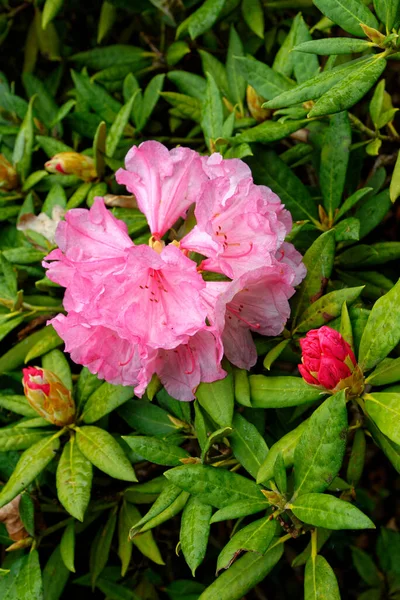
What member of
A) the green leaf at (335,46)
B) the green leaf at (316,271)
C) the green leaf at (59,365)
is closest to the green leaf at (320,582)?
the green leaf at (316,271)

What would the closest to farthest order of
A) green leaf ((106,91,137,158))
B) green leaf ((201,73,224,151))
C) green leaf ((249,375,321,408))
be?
green leaf ((249,375,321,408))
green leaf ((201,73,224,151))
green leaf ((106,91,137,158))

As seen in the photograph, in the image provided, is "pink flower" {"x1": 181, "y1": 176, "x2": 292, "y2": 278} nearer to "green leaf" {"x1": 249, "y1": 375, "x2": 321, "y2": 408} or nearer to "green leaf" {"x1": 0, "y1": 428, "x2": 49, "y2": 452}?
"green leaf" {"x1": 249, "y1": 375, "x2": 321, "y2": 408}

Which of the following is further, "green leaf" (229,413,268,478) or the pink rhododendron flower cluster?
"green leaf" (229,413,268,478)

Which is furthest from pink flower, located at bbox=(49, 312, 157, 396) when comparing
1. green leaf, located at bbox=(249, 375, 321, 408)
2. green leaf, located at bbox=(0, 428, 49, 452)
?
green leaf, located at bbox=(0, 428, 49, 452)

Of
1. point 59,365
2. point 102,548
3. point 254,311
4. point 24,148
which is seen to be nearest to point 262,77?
point 254,311

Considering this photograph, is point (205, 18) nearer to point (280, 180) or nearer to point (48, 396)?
point (280, 180)

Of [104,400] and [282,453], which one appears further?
→ [104,400]

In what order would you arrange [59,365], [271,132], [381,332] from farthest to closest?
[59,365] → [271,132] → [381,332]
